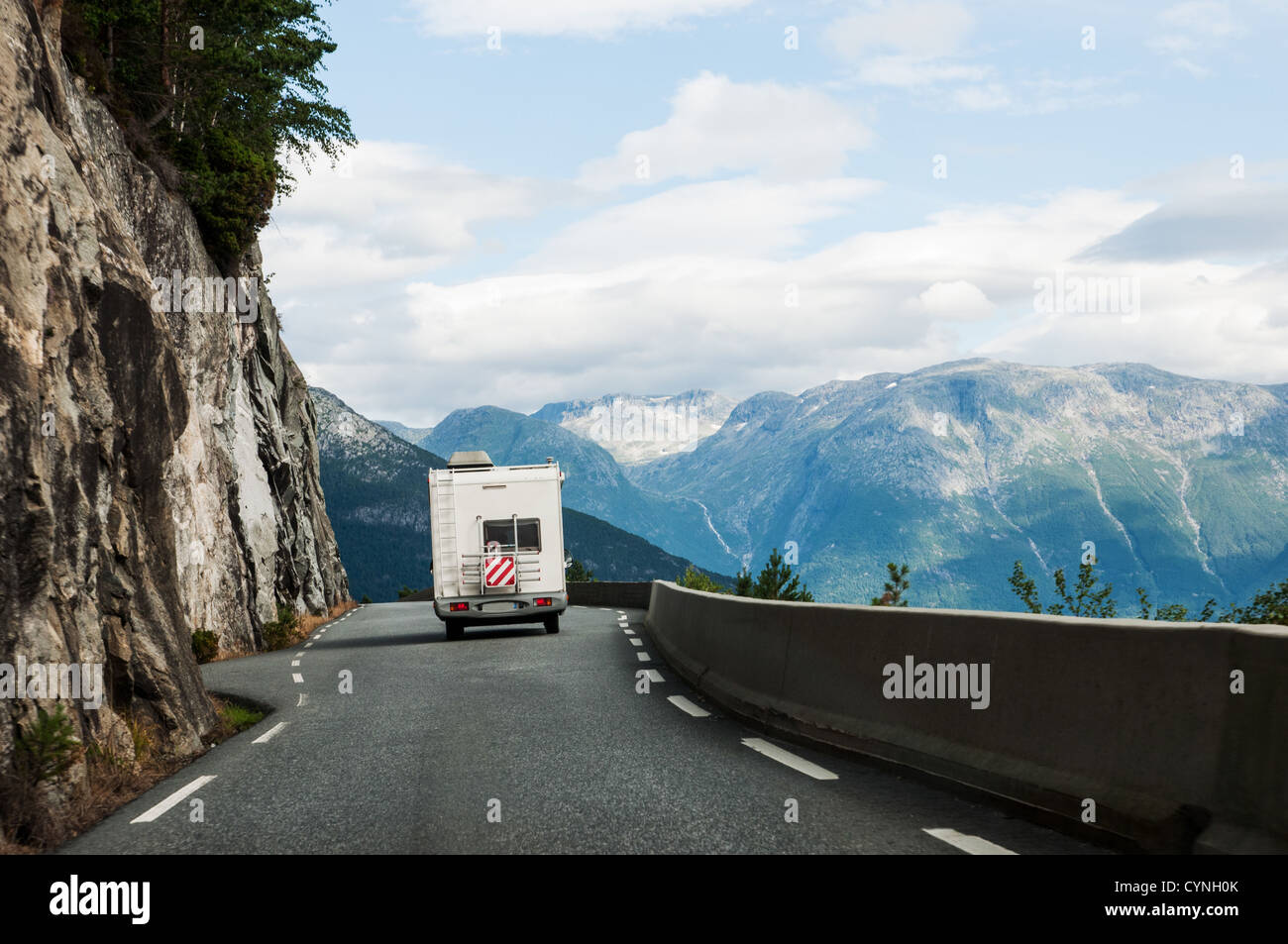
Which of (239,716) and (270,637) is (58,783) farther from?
(270,637)

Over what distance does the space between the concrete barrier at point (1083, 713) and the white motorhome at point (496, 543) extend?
12852 mm

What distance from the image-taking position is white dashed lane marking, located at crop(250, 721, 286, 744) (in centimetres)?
1020

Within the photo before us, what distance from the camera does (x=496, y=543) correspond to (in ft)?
70.9

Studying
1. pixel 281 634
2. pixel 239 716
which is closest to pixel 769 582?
pixel 281 634

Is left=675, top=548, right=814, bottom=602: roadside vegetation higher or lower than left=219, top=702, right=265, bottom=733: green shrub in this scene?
lower

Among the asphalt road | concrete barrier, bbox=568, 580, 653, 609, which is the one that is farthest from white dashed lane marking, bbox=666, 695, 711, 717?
concrete barrier, bbox=568, 580, 653, 609

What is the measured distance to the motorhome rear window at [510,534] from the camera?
2170cm

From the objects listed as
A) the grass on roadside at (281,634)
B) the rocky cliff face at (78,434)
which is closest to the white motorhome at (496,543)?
the grass on roadside at (281,634)

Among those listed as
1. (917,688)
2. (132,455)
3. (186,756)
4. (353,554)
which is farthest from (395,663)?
(353,554)

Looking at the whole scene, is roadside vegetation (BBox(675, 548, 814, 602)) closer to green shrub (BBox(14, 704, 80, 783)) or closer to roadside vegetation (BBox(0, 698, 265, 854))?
roadside vegetation (BBox(0, 698, 265, 854))

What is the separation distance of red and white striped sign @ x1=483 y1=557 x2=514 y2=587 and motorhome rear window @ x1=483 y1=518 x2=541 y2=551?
0.98ft
